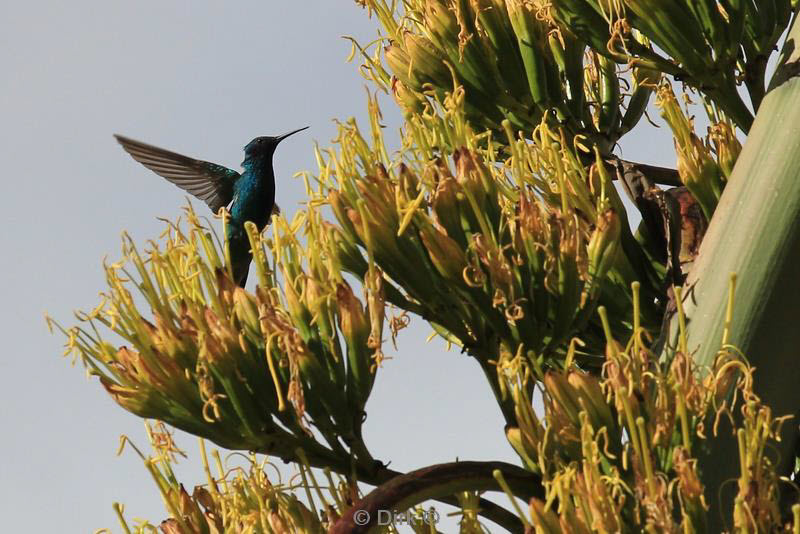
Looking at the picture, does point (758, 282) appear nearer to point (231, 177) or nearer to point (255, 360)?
point (255, 360)

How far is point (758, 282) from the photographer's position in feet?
10.9

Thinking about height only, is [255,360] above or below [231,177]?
below

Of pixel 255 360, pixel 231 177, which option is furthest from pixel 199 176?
pixel 255 360

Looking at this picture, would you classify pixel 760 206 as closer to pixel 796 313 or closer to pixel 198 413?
pixel 796 313

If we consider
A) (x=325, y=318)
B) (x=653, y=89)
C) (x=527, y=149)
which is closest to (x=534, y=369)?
(x=325, y=318)

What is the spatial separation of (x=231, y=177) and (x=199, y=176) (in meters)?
0.17

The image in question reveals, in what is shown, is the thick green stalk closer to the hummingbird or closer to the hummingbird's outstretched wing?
the hummingbird

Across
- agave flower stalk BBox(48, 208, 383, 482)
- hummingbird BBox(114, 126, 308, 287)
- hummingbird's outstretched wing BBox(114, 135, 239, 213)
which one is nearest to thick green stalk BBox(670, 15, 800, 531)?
agave flower stalk BBox(48, 208, 383, 482)

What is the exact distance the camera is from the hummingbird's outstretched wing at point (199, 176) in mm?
6906

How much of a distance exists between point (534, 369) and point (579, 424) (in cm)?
33

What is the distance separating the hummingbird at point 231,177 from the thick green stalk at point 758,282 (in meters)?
3.31

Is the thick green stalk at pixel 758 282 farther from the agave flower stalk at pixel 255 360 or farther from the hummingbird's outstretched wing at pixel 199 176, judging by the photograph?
the hummingbird's outstretched wing at pixel 199 176

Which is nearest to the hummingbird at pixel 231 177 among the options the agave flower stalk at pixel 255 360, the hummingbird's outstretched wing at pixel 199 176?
the hummingbird's outstretched wing at pixel 199 176

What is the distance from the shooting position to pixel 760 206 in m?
3.43
